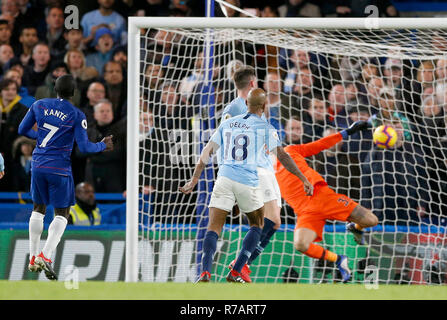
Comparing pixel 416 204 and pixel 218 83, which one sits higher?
pixel 218 83

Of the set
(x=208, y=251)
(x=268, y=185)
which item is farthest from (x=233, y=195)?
(x=268, y=185)

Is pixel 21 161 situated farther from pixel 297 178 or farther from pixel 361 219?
pixel 361 219

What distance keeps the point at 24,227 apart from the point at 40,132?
6.04 feet

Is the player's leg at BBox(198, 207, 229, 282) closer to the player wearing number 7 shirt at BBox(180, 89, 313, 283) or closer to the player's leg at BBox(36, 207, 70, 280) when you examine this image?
the player wearing number 7 shirt at BBox(180, 89, 313, 283)

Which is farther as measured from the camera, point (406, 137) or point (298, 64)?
point (298, 64)

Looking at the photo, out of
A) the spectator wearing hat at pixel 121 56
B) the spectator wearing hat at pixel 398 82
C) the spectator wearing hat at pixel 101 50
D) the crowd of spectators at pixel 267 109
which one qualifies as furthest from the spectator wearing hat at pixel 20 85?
the spectator wearing hat at pixel 398 82

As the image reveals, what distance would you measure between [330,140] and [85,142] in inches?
87.2

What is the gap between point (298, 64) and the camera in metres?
10.3

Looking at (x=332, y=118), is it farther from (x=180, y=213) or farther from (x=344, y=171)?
(x=180, y=213)

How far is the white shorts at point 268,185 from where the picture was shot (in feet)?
26.6

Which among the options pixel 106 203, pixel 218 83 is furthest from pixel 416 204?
pixel 106 203

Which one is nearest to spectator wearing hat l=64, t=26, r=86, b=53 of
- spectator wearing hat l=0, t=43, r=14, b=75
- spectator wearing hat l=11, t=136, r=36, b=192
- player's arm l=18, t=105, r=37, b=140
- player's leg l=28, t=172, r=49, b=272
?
spectator wearing hat l=0, t=43, r=14, b=75

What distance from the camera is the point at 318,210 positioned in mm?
8430

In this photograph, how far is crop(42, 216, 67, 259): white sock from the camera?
7.55 meters
